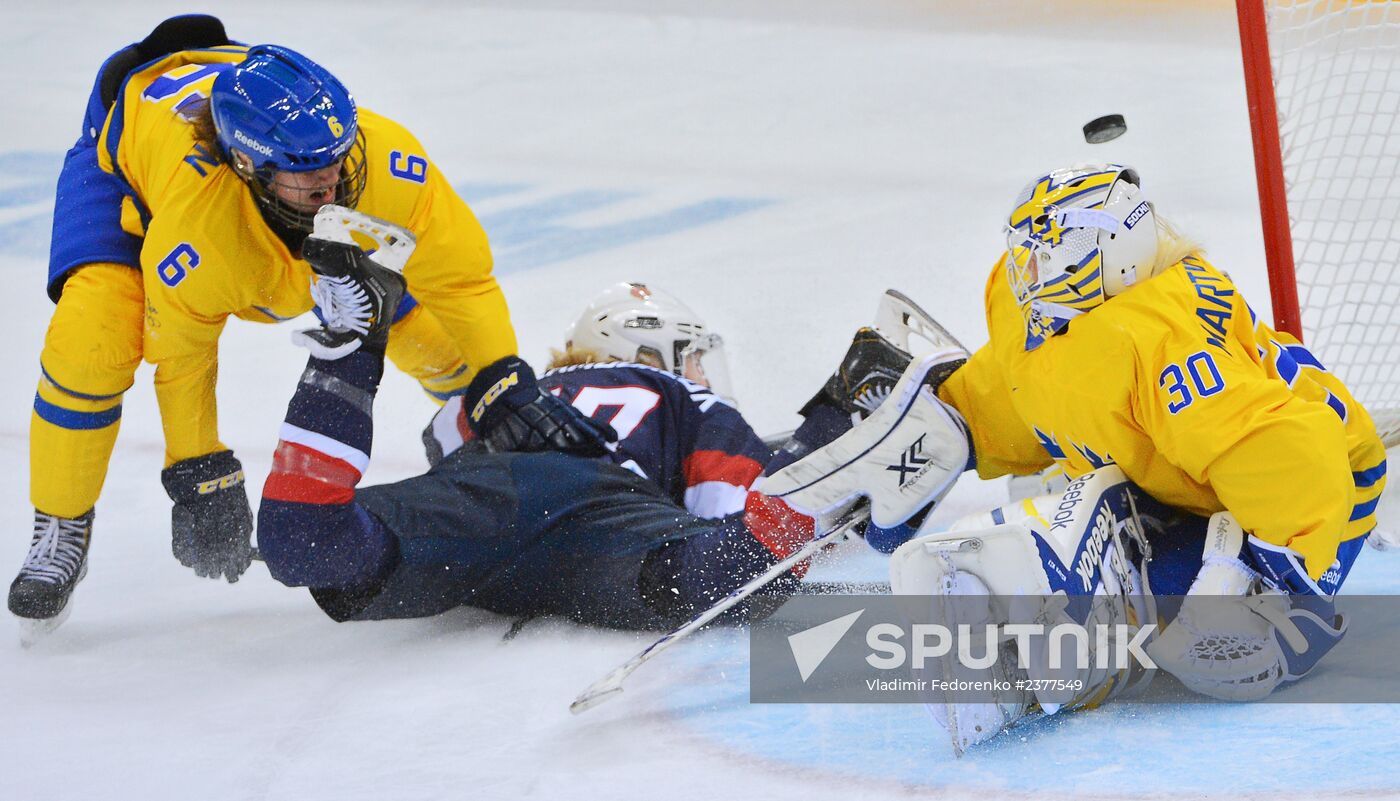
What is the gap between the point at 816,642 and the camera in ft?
7.89

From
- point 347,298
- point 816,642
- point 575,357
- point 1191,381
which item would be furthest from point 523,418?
point 1191,381

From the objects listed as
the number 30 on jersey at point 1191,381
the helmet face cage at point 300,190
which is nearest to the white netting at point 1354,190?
the number 30 on jersey at point 1191,381

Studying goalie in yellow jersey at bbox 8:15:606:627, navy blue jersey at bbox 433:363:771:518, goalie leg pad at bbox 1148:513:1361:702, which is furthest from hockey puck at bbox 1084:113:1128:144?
goalie in yellow jersey at bbox 8:15:606:627

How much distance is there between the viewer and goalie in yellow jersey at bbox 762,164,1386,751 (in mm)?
1944

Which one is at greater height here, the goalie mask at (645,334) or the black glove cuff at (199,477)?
the goalie mask at (645,334)

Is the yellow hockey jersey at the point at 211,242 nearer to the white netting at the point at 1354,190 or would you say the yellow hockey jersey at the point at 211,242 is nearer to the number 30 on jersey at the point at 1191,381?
the number 30 on jersey at the point at 1191,381

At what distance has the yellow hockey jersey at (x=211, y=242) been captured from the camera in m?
2.63

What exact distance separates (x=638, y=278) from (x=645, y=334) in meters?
1.60

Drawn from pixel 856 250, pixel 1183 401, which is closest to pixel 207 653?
pixel 1183 401

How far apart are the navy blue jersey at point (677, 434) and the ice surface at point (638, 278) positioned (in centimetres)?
33

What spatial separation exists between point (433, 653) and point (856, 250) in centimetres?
277

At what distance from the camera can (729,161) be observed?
5.86 metres

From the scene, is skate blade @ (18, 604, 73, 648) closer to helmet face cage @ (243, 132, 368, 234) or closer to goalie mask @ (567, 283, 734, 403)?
helmet face cage @ (243, 132, 368, 234)

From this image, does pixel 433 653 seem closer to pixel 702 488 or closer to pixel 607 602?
pixel 607 602
